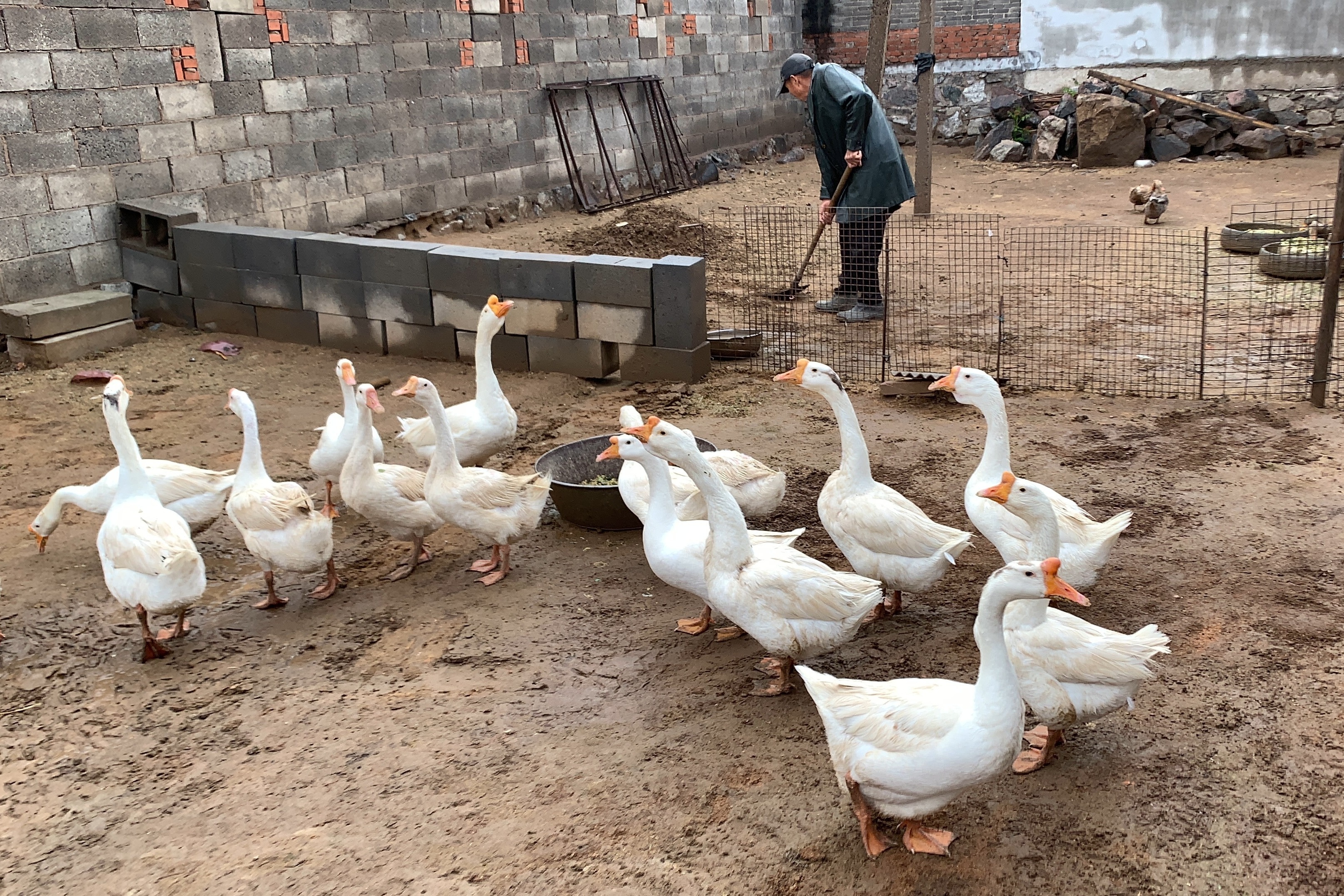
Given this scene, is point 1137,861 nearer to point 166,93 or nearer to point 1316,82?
point 166,93

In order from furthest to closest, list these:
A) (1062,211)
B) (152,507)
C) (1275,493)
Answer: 1. (1062,211)
2. (1275,493)
3. (152,507)

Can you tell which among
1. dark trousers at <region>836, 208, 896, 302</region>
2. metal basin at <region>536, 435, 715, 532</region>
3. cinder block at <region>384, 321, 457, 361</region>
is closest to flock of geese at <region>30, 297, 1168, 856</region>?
metal basin at <region>536, 435, 715, 532</region>

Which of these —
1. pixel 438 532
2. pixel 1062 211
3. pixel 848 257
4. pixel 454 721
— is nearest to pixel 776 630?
pixel 454 721

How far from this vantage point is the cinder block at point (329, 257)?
8164 mm

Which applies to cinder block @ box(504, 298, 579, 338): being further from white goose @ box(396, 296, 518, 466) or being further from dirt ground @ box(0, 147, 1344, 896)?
dirt ground @ box(0, 147, 1344, 896)

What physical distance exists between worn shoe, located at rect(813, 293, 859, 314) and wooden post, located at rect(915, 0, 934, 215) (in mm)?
3635

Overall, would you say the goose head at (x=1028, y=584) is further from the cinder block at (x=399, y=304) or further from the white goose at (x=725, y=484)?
the cinder block at (x=399, y=304)

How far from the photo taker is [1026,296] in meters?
9.18

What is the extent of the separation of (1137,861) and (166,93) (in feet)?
29.2

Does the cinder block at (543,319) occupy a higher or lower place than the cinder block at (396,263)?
lower

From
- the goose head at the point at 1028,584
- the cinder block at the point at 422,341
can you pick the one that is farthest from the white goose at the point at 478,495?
the cinder block at the point at 422,341

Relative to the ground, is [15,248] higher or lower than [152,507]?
higher

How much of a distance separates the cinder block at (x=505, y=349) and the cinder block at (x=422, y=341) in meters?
0.10

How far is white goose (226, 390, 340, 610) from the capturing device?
455 centimetres
